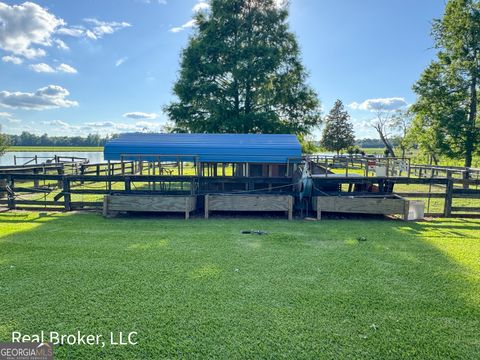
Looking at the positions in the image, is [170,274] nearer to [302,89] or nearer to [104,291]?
[104,291]

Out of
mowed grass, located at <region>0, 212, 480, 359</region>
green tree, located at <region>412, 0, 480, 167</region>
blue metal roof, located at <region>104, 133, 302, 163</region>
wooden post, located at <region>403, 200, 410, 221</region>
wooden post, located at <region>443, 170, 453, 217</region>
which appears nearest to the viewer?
mowed grass, located at <region>0, 212, 480, 359</region>

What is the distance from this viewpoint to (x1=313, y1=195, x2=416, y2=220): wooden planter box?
809cm

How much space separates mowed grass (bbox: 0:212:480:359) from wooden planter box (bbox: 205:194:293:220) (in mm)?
1868

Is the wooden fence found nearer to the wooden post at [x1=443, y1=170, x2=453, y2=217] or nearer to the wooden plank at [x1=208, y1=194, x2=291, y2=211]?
the wooden post at [x1=443, y1=170, x2=453, y2=217]

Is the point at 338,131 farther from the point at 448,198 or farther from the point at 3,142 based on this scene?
the point at 3,142

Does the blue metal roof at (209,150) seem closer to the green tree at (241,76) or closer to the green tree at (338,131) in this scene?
the green tree at (241,76)

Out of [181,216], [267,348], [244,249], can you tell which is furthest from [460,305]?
[181,216]

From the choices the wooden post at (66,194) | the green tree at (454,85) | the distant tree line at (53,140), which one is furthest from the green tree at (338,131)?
the distant tree line at (53,140)

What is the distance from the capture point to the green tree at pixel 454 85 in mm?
17344

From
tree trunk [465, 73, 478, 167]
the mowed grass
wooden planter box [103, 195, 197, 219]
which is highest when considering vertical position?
tree trunk [465, 73, 478, 167]

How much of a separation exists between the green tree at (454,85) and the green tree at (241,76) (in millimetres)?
8576

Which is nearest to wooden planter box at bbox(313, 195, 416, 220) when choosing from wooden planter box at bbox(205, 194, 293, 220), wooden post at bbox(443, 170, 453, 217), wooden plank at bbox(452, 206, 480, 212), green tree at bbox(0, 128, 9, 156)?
wooden planter box at bbox(205, 194, 293, 220)

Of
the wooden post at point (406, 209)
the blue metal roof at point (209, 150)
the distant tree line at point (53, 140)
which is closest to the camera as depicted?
the wooden post at point (406, 209)

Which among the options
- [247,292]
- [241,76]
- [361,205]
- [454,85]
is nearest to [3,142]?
[241,76]
